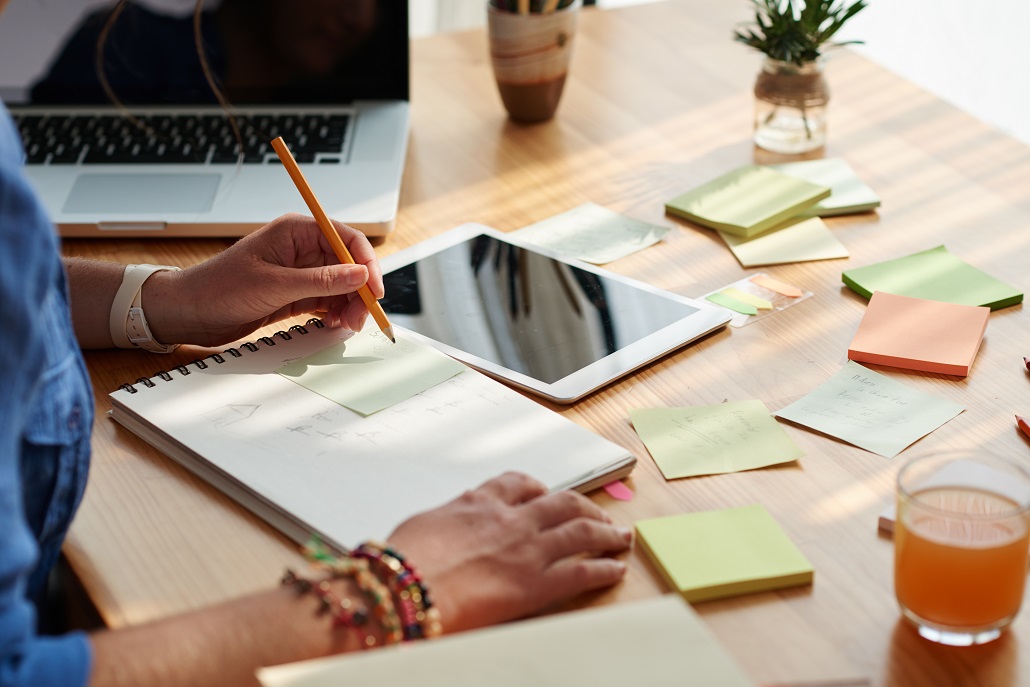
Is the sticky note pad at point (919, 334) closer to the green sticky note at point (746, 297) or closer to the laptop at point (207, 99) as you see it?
the green sticky note at point (746, 297)

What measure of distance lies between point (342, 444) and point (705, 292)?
433 millimetres

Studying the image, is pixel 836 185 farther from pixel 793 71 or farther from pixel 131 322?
pixel 131 322

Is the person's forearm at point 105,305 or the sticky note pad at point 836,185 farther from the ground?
the sticky note pad at point 836,185

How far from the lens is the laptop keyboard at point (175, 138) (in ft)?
4.36

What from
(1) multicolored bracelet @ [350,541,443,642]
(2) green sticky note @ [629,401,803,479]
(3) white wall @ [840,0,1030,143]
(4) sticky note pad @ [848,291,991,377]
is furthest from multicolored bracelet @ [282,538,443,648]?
(3) white wall @ [840,0,1030,143]

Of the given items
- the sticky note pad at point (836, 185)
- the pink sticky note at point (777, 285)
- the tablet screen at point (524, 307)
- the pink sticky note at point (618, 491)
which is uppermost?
the sticky note pad at point (836, 185)

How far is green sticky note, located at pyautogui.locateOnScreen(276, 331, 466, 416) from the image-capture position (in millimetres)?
902

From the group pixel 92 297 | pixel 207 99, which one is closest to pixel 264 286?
pixel 92 297

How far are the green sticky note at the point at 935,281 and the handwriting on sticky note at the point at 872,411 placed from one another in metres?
0.16

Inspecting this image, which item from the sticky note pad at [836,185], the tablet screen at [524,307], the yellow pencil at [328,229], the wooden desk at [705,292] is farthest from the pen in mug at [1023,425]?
the yellow pencil at [328,229]

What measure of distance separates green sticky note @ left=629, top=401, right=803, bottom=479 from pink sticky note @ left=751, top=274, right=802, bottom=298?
8.5 inches

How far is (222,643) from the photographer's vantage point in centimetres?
64

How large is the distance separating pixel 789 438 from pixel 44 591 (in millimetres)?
566

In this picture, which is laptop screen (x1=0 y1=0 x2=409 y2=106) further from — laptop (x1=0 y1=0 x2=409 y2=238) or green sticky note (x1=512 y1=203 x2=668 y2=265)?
green sticky note (x1=512 y1=203 x2=668 y2=265)
